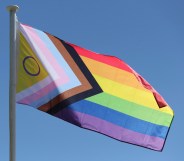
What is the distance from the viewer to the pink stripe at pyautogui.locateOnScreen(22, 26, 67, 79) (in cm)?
1277

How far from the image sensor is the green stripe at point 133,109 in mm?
13805

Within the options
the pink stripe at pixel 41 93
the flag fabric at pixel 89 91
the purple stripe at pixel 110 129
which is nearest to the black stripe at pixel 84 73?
the flag fabric at pixel 89 91

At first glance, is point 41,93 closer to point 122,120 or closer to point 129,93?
point 122,120

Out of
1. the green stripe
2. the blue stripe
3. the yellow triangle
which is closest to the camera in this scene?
the yellow triangle

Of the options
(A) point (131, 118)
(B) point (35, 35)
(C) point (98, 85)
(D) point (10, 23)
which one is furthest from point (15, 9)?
(A) point (131, 118)

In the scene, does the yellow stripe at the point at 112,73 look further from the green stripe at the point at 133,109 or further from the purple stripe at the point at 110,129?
the purple stripe at the point at 110,129

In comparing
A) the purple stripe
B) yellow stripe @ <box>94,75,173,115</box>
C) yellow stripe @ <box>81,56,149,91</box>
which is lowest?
the purple stripe

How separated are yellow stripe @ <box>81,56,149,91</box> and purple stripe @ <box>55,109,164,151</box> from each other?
4.79 feet

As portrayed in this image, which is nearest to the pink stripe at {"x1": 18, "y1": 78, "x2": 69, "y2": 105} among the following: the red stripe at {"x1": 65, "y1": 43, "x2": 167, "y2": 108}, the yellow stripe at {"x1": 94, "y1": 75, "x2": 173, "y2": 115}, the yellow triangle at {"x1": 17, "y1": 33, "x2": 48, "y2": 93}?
the yellow triangle at {"x1": 17, "y1": 33, "x2": 48, "y2": 93}

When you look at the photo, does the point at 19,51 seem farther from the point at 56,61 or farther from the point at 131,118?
the point at 131,118

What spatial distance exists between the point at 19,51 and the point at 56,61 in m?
1.00

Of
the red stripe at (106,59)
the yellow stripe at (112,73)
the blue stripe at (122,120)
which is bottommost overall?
the blue stripe at (122,120)

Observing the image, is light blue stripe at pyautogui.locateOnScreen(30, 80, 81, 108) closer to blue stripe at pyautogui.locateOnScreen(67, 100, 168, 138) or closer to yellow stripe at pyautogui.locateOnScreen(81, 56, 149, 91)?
blue stripe at pyautogui.locateOnScreen(67, 100, 168, 138)

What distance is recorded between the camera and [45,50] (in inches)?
510
